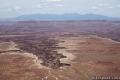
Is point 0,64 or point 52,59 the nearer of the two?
point 0,64

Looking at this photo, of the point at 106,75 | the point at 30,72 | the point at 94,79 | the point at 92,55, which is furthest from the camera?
the point at 92,55

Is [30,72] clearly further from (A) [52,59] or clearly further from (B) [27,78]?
(A) [52,59]

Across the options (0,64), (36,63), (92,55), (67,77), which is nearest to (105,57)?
(92,55)

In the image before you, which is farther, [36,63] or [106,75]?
[36,63]

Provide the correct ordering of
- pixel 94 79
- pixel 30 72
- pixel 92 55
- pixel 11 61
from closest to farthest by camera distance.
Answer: pixel 94 79
pixel 30 72
pixel 11 61
pixel 92 55

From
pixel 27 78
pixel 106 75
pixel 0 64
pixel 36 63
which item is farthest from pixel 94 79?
pixel 0 64

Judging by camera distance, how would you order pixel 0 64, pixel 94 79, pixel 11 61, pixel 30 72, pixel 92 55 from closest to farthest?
1. pixel 94 79
2. pixel 30 72
3. pixel 0 64
4. pixel 11 61
5. pixel 92 55

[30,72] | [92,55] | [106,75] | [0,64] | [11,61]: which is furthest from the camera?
[92,55]

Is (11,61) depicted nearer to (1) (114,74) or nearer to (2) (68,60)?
(2) (68,60)

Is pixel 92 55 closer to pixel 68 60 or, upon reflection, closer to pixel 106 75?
pixel 68 60
